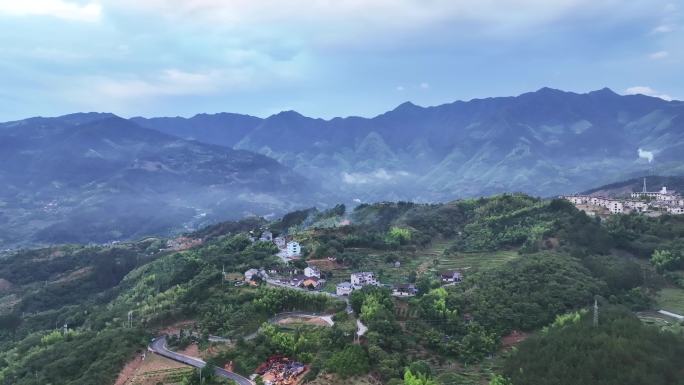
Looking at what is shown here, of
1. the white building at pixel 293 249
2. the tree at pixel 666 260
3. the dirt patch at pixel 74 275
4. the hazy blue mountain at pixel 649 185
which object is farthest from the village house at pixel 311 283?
the hazy blue mountain at pixel 649 185

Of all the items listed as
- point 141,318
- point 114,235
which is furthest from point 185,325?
point 114,235

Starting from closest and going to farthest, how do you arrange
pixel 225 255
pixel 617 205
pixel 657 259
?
1. pixel 657 259
2. pixel 225 255
3. pixel 617 205

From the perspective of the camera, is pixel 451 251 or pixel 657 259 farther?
pixel 451 251


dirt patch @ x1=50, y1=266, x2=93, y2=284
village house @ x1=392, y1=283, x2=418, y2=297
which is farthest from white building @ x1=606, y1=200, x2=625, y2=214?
dirt patch @ x1=50, y1=266, x2=93, y2=284

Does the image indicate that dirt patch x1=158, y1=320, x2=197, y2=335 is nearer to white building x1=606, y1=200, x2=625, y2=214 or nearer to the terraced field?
the terraced field

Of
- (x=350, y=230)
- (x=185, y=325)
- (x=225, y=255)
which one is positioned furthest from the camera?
(x=350, y=230)

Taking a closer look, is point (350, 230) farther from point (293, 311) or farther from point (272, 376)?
point (272, 376)

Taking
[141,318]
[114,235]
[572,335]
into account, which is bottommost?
[114,235]
